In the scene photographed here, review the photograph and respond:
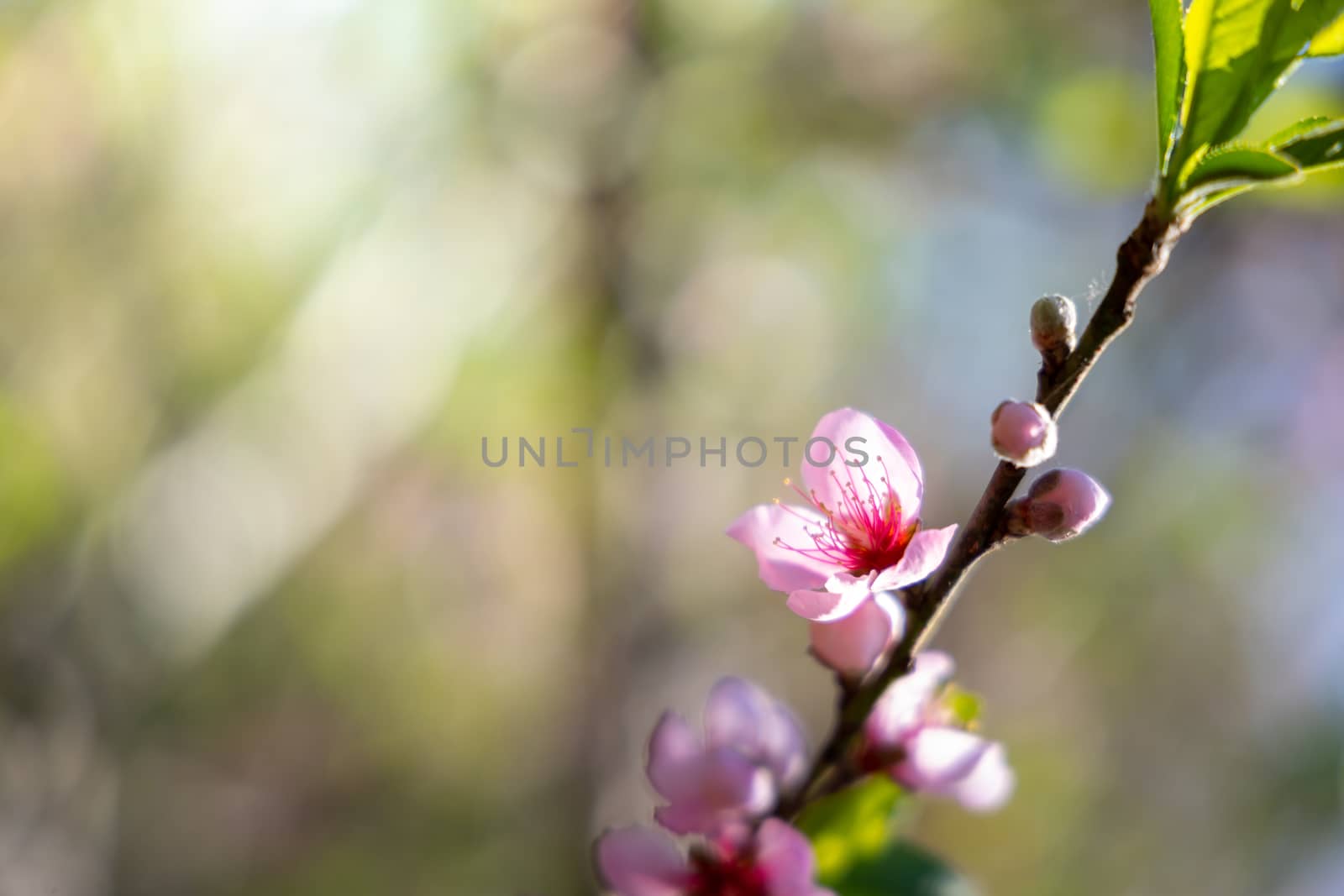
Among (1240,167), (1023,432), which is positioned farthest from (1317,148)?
(1023,432)

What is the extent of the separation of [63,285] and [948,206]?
1.79 metres

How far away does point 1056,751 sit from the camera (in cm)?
234

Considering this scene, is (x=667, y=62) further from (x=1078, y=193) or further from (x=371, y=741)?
(x=371, y=741)

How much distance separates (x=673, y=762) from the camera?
0.48 meters

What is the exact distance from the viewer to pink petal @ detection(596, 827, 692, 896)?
483mm

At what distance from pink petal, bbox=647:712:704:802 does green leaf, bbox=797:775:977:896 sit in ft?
0.24

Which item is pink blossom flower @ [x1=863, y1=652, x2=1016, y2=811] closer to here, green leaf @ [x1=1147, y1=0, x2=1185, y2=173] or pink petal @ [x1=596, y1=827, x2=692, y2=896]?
pink petal @ [x1=596, y1=827, x2=692, y2=896]

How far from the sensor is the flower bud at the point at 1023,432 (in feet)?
1.20

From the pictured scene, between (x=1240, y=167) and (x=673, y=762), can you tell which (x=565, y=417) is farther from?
(x=1240, y=167)

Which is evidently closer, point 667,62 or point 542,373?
point 667,62

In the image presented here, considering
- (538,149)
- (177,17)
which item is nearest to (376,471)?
(538,149)

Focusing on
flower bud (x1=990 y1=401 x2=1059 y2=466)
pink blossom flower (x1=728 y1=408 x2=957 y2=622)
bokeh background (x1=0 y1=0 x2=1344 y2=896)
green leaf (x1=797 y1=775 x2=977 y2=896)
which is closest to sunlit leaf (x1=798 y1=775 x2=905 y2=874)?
green leaf (x1=797 y1=775 x2=977 y2=896)

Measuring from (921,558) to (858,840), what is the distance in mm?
189

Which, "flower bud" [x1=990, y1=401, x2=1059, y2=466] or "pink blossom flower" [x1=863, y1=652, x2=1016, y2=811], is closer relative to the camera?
"flower bud" [x1=990, y1=401, x2=1059, y2=466]
